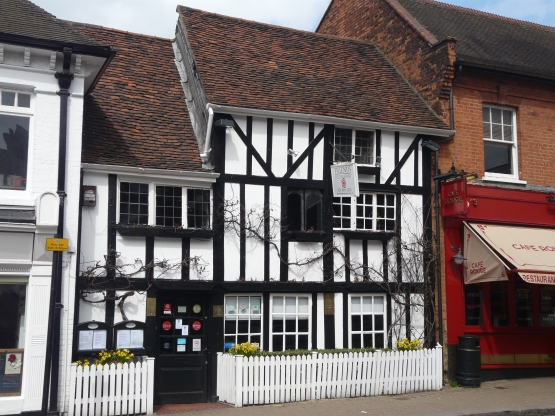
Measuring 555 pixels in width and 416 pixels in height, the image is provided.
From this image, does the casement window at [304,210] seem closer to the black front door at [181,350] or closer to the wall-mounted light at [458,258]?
the black front door at [181,350]

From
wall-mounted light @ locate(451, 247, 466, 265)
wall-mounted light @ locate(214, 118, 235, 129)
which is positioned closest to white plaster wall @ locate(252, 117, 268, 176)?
wall-mounted light @ locate(214, 118, 235, 129)

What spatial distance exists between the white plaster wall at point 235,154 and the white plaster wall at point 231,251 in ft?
1.26

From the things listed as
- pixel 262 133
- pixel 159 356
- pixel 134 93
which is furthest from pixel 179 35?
pixel 159 356

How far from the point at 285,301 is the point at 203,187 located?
9.77 feet

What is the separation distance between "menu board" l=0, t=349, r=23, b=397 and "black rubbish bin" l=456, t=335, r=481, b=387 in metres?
9.34

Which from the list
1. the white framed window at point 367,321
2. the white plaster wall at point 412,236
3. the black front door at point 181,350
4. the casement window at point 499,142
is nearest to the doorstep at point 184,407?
the black front door at point 181,350

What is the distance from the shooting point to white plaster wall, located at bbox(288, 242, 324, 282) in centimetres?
1398

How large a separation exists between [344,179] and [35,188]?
20.9ft

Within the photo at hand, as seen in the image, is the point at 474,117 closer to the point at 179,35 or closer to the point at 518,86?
the point at 518,86

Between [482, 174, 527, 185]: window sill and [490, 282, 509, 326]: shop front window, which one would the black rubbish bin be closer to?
[490, 282, 509, 326]: shop front window

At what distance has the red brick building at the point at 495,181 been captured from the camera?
1530 centimetres

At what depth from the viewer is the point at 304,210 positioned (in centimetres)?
1430

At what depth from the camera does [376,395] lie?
13484 millimetres

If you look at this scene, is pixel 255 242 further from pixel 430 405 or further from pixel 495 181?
pixel 495 181
